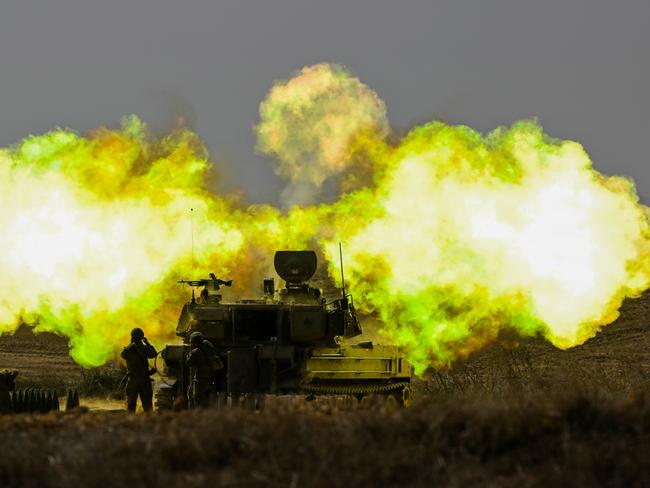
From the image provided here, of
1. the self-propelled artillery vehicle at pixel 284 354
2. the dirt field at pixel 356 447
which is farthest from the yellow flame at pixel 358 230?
the dirt field at pixel 356 447

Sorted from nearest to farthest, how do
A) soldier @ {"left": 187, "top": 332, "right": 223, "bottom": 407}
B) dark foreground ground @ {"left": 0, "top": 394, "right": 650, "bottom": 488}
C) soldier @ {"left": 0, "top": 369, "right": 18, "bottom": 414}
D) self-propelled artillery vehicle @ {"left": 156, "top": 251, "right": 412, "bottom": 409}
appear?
dark foreground ground @ {"left": 0, "top": 394, "right": 650, "bottom": 488} < soldier @ {"left": 0, "top": 369, "right": 18, "bottom": 414} < soldier @ {"left": 187, "top": 332, "right": 223, "bottom": 407} < self-propelled artillery vehicle @ {"left": 156, "top": 251, "right": 412, "bottom": 409}

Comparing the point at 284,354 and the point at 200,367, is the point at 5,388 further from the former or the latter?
the point at 284,354

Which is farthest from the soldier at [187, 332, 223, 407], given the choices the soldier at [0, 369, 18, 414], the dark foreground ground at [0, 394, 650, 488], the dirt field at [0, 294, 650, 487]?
the dark foreground ground at [0, 394, 650, 488]

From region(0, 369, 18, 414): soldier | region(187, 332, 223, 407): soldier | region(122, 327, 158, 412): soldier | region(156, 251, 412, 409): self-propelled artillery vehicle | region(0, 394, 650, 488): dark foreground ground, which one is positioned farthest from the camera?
region(156, 251, 412, 409): self-propelled artillery vehicle

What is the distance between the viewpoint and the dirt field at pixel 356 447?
431 inches

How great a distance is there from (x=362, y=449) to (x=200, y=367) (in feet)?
29.7

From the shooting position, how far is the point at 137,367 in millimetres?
21062

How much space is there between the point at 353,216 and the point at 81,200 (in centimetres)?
633

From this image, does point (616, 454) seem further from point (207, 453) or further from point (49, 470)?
point (49, 470)

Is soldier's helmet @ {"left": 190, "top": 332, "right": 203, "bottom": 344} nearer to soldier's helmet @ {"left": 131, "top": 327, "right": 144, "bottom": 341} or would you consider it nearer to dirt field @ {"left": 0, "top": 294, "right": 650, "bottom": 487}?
soldier's helmet @ {"left": 131, "top": 327, "right": 144, "bottom": 341}

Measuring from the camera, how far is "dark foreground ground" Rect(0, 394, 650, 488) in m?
10.9

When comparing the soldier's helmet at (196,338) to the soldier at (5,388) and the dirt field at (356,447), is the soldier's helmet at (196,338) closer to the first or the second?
the soldier at (5,388)

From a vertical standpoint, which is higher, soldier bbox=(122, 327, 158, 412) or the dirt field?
soldier bbox=(122, 327, 158, 412)

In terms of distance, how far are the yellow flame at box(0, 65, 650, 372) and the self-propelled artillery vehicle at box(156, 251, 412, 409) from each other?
16.4 feet
